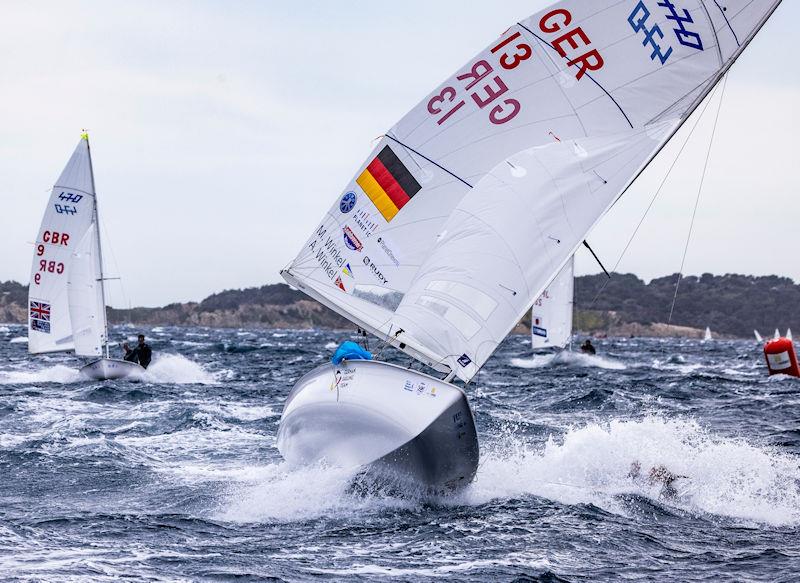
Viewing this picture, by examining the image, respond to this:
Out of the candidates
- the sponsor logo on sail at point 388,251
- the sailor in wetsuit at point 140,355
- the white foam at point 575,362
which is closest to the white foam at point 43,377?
the sailor in wetsuit at point 140,355

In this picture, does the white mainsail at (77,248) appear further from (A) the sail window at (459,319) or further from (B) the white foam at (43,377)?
(A) the sail window at (459,319)

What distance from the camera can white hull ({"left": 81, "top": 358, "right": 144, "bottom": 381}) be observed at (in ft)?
82.2

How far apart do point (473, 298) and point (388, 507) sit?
90.1 inches

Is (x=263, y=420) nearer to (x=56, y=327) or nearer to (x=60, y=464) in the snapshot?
(x=60, y=464)

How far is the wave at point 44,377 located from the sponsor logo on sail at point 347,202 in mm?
15500

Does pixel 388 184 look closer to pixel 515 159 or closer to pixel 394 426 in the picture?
pixel 515 159

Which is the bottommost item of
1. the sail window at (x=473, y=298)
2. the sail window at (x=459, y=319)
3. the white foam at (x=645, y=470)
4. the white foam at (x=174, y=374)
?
the white foam at (x=645, y=470)

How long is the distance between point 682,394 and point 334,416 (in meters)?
16.0

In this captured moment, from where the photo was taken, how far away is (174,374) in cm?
2702

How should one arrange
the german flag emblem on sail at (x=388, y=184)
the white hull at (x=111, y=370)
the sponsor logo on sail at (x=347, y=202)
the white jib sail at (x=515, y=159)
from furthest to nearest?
the white hull at (x=111, y=370)
the sponsor logo on sail at (x=347, y=202)
the german flag emblem on sail at (x=388, y=184)
the white jib sail at (x=515, y=159)

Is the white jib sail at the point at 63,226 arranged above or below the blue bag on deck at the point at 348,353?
above

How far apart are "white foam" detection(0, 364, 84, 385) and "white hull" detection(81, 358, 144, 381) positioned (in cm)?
49

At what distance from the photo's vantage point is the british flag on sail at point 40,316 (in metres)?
27.6

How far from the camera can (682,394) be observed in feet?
77.9
